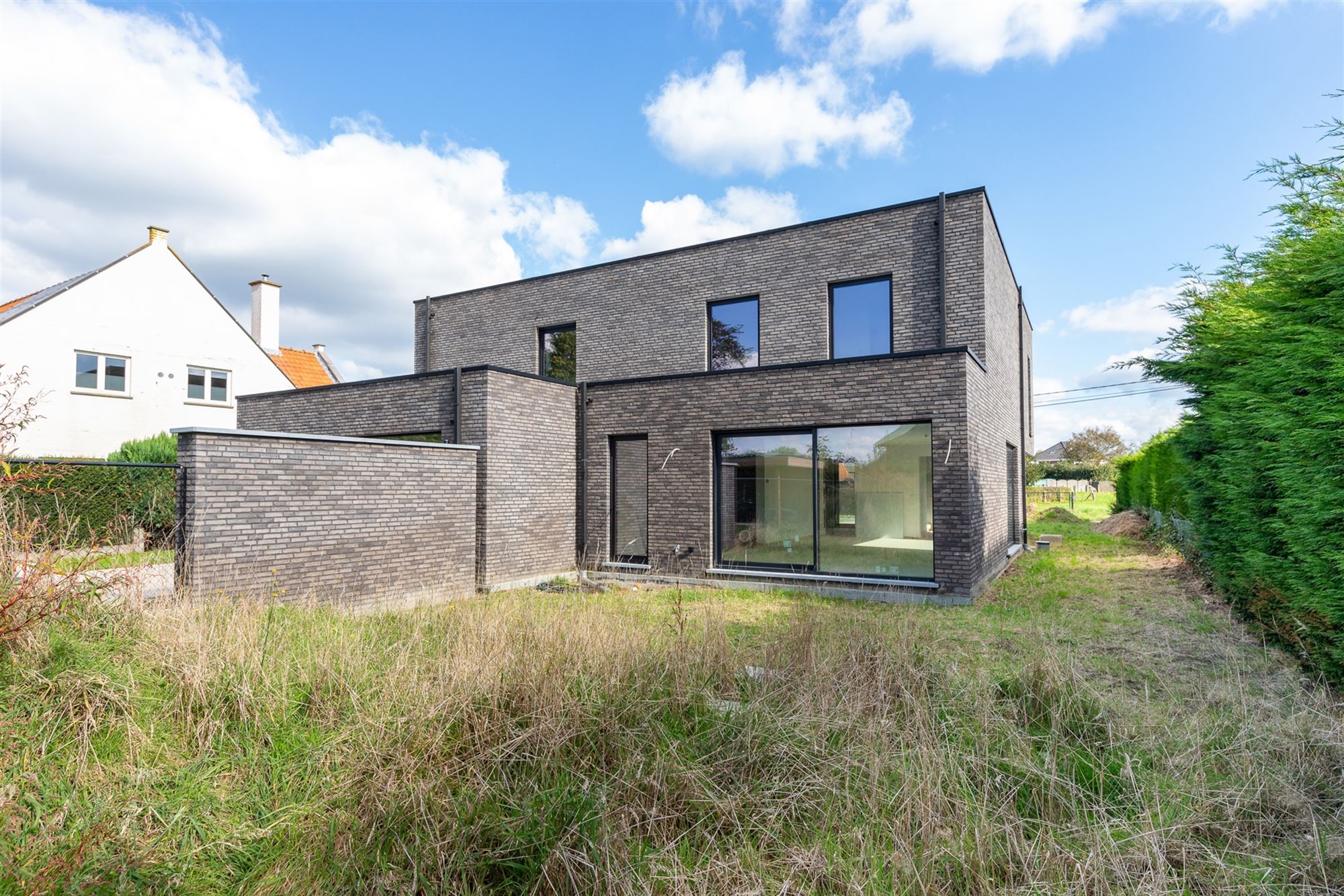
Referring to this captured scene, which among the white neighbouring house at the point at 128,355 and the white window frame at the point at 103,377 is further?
the white window frame at the point at 103,377

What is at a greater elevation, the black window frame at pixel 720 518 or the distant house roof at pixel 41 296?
the distant house roof at pixel 41 296

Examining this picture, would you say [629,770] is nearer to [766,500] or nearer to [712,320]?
[766,500]

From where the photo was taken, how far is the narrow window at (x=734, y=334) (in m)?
11.7

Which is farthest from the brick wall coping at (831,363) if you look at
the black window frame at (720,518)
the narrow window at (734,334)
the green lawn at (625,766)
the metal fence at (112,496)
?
the metal fence at (112,496)

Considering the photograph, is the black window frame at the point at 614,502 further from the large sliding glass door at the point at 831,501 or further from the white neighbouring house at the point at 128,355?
the white neighbouring house at the point at 128,355

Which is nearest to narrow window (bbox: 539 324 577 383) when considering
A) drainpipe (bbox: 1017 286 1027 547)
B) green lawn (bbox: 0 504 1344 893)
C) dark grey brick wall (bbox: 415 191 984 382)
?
dark grey brick wall (bbox: 415 191 984 382)

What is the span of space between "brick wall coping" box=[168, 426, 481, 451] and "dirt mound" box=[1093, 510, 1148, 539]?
649 inches

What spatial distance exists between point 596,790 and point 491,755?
0.56 metres

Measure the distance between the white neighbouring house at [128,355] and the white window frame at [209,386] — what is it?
0.03 m

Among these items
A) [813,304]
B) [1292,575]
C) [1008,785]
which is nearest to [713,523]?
[813,304]

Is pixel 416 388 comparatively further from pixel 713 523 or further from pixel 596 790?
pixel 596 790

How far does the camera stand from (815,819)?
2.41 m

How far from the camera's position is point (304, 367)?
2220 cm

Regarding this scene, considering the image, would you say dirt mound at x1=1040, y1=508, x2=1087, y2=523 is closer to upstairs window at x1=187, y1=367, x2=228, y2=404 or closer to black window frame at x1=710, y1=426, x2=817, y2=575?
black window frame at x1=710, y1=426, x2=817, y2=575
